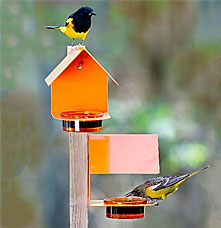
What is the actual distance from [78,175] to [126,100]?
1.29m

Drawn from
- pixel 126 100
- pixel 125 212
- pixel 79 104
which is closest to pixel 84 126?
pixel 79 104

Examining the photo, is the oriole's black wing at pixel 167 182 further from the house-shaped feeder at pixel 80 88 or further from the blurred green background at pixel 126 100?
the blurred green background at pixel 126 100

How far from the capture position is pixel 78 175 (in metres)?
1.53

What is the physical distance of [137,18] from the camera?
2.77 metres

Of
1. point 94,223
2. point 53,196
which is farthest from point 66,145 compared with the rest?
point 94,223

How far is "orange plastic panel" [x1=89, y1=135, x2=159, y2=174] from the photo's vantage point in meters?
1.57

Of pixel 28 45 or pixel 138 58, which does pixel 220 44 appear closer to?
pixel 138 58

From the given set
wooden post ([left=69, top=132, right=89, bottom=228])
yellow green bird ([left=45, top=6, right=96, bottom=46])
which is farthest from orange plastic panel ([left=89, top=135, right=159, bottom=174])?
yellow green bird ([left=45, top=6, right=96, bottom=46])

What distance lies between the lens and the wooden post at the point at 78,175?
153cm

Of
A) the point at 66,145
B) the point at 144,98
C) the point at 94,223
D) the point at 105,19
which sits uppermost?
the point at 105,19

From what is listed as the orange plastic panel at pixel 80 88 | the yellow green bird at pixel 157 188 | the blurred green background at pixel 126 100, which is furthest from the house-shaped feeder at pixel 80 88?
the blurred green background at pixel 126 100

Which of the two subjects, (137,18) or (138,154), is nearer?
(138,154)

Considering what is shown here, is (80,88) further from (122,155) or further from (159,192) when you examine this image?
(159,192)

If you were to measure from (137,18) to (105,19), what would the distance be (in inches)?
7.4
